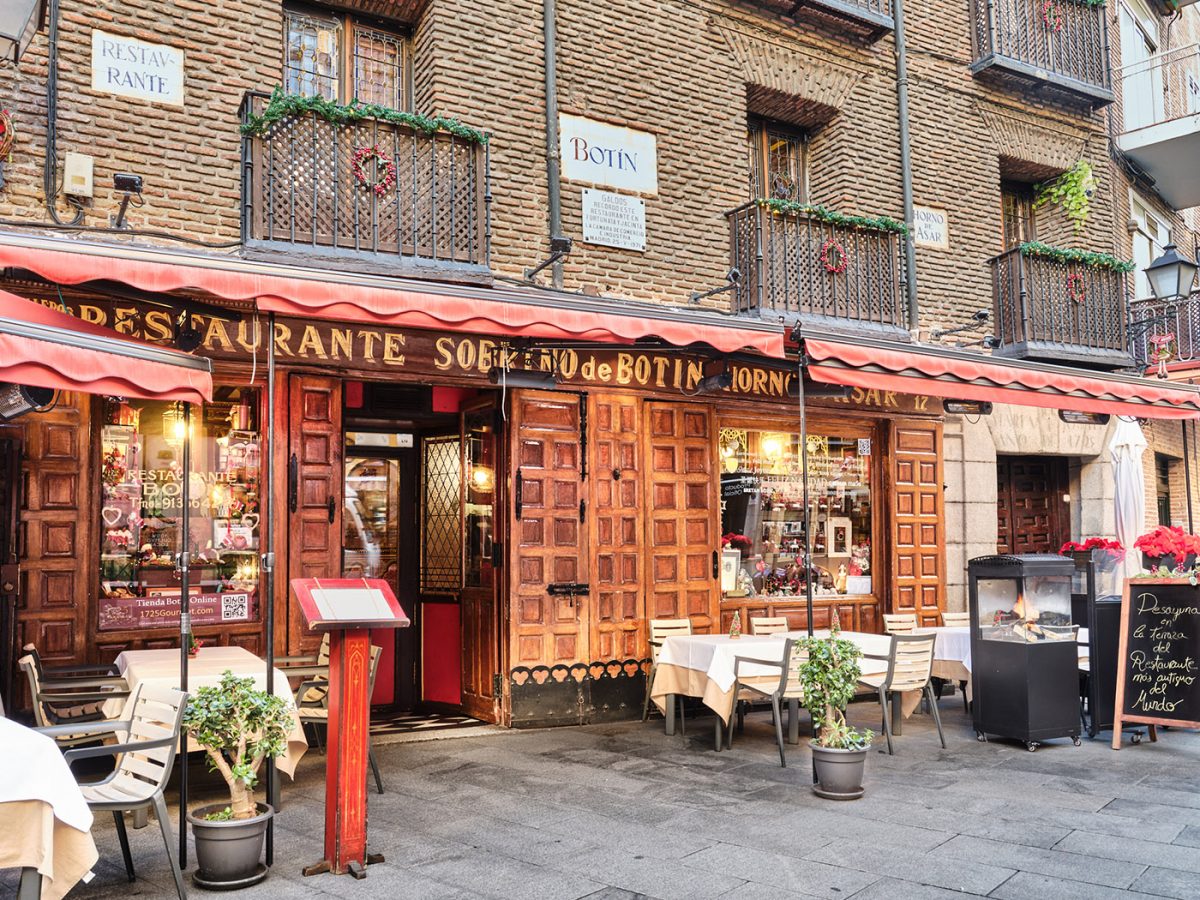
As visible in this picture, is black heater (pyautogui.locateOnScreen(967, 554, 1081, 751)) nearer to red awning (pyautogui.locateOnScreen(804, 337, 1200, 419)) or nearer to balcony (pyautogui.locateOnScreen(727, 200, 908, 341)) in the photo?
red awning (pyautogui.locateOnScreen(804, 337, 1200, 419))

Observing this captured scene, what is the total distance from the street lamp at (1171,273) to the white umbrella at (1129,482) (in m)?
1.96

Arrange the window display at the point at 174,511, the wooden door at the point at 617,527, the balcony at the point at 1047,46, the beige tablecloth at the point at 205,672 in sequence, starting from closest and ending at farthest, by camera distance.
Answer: the beige tablecloth at the point at 205,672
the window display at the point at 174,511
the wooden door at the point at 617,527
the balcony at the point at 1047,46

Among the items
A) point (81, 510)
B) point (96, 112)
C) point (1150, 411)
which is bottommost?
point (81, 510)

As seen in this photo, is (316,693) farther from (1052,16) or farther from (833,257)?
(1052,16)

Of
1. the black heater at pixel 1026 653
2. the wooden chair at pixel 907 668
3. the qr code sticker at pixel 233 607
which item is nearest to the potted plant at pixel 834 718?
the wooden chair at pixel 907 668

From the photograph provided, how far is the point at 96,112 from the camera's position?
7707 millimetres

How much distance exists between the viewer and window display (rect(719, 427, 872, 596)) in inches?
416

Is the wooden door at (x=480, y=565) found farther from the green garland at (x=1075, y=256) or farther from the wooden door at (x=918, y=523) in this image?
the green garland at (x=1075, y=256)

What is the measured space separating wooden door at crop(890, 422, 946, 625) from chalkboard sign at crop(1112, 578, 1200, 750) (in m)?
3.34

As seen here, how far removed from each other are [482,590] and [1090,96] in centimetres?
1081

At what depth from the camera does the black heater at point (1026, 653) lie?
26.2ft

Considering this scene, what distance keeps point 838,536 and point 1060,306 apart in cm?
455

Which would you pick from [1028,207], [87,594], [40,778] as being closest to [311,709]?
[87,594]

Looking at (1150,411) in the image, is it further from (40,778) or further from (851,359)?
(40,778)
